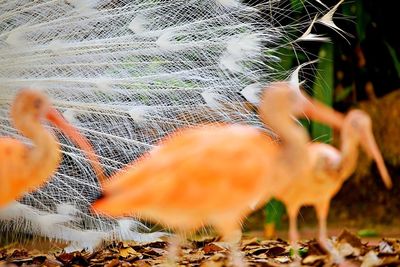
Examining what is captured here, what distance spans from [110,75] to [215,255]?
737mm

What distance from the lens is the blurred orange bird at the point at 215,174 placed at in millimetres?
1176

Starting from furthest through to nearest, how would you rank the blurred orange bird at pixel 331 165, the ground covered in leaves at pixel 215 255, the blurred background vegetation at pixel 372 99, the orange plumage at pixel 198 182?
the blurred background vegetation at pixel 372 99, the ground covered in leaves at pixel 215 255, the blurred orange bird at pixel 331 165, the orange plumage at pixel 198 182

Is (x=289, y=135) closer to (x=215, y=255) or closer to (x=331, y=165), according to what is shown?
(x=331, y=165)

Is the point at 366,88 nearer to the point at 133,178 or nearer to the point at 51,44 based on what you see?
the point at 51,44

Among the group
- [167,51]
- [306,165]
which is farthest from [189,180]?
[167,51]

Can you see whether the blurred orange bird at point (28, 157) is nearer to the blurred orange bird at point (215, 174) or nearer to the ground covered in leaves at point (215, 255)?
the blurred orange bird at point (215, 174)

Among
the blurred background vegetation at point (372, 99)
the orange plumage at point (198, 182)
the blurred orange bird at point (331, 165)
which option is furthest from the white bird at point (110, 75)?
the blurred background vegetation at point (372, 99)

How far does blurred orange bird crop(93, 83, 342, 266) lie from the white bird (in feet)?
3.61

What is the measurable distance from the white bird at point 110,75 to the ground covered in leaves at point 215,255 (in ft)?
0.48

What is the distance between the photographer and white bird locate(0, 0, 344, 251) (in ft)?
7.88

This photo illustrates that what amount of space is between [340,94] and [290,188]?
276cm

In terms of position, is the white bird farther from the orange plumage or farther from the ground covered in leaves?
the orange plumage

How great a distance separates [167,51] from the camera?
2422 millimetres

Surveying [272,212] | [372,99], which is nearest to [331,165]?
[272,212]
